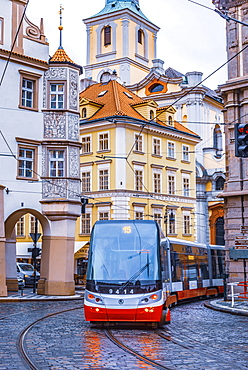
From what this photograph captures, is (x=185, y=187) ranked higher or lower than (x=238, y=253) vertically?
higher

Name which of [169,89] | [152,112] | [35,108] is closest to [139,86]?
[169,89]

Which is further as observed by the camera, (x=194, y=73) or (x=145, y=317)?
(x=194, y=73)

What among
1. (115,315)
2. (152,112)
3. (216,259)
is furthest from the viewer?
(152,112)

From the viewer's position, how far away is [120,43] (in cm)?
6328

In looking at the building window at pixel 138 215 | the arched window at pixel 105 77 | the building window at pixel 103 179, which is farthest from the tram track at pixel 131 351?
the arched window at pixel 105 77

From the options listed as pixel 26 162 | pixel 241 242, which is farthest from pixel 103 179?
pixel 241 242

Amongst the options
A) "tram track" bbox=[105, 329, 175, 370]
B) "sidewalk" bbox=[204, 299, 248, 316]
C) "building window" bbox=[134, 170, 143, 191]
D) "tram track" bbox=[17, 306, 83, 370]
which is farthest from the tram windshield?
"building window" bbox=[134, 170, 143, 191]

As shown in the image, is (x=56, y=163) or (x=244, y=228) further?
(x=56, y=163)

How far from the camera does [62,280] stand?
2978cm

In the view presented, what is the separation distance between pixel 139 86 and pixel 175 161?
42.7 feet

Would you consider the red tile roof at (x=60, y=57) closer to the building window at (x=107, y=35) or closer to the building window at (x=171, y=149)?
the building window at (x=171, y=149)

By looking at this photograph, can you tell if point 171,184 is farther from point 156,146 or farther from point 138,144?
point 138,144

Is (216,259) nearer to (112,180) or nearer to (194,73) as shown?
(112,180)

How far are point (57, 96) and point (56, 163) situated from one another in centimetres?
358
